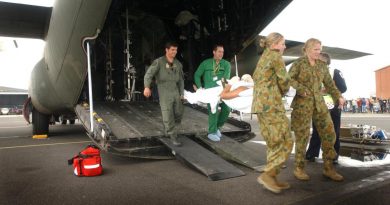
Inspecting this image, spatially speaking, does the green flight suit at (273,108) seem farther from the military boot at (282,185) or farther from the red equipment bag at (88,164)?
the red equipment bag at (88,164)

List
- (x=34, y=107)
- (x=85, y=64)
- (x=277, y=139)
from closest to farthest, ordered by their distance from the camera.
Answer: (x=277, y=139), (x=85, y=64), (x=34, y=107)

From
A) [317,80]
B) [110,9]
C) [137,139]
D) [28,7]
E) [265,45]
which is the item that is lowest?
[137,139]

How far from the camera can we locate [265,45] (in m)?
3.83

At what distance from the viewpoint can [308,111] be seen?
4.11 meters

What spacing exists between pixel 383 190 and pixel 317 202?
0.95 m

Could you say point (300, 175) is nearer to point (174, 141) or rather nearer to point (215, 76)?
point (174, 141)

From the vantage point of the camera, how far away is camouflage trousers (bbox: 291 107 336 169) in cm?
413

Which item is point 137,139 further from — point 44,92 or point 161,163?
point 44,92

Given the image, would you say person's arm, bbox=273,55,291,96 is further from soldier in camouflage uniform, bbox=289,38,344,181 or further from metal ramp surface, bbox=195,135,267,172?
metal ramp surface, bbox=195,135,267,172

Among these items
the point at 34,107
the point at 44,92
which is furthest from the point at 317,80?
the point at 34,107

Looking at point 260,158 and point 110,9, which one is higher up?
point 110,9

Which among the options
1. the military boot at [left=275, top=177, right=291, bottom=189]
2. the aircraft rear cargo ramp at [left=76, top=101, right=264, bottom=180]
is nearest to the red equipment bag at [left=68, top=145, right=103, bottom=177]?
the aircraft rear cargo ramp at [left=76, top=101, right=264, bottom=180]

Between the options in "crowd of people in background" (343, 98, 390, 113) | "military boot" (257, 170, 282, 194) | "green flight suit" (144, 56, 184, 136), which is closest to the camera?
"military boot" (257, 170, 282, 194)

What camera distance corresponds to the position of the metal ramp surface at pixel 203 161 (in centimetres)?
435
